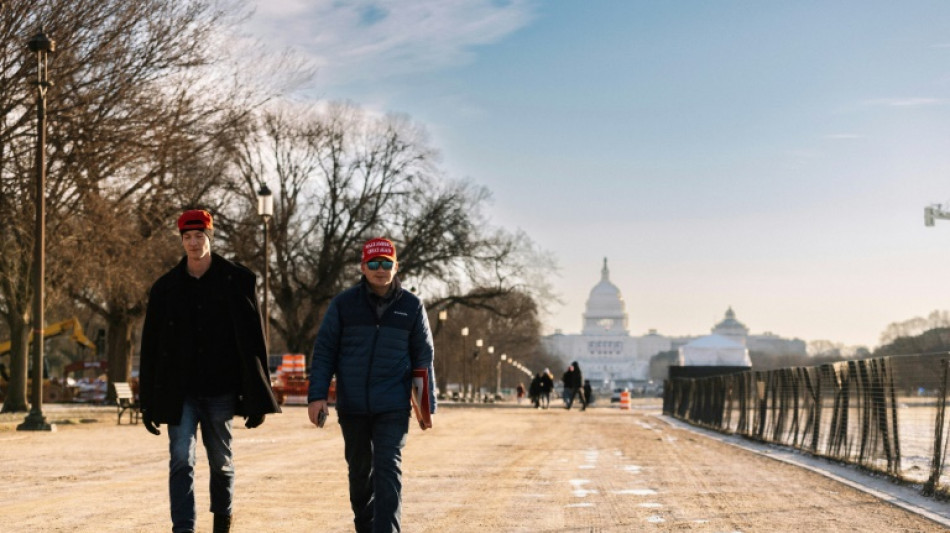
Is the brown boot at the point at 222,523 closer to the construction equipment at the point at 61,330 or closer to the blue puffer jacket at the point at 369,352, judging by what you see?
the blue puffer jacket at the point at 369,352

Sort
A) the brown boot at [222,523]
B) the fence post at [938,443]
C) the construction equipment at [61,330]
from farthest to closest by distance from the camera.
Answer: the construction equipment at [61,330] → the fence post at [938,443] → the brown boot at [222,523]

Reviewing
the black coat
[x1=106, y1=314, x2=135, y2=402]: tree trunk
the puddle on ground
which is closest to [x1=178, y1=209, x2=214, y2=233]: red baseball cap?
the black coat

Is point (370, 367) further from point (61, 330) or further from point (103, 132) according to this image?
point (61, 330)

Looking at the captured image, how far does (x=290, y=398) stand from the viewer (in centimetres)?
5062

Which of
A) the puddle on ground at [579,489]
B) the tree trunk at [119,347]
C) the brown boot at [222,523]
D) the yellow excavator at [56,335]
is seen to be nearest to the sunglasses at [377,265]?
the brown boot at [222,523]

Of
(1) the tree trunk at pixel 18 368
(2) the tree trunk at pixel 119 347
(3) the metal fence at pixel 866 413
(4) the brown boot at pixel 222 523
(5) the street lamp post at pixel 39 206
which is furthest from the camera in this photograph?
(2) the tree trunk at pixel 119 347

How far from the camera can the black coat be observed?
26.5 feet

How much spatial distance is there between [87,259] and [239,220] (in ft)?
69.7

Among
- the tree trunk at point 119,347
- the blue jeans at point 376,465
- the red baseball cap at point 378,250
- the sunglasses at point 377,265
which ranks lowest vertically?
the blue jeans at point 376,465

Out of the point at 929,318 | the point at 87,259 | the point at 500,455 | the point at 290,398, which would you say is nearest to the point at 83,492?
the point at 500,455

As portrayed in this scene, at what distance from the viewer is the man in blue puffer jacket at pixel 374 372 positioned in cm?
796

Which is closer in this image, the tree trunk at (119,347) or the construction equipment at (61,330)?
the tree trunk at (119,347)

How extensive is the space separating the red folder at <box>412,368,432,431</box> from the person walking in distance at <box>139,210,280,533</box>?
80 cm

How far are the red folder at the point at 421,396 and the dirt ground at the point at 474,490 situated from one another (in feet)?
7.11
